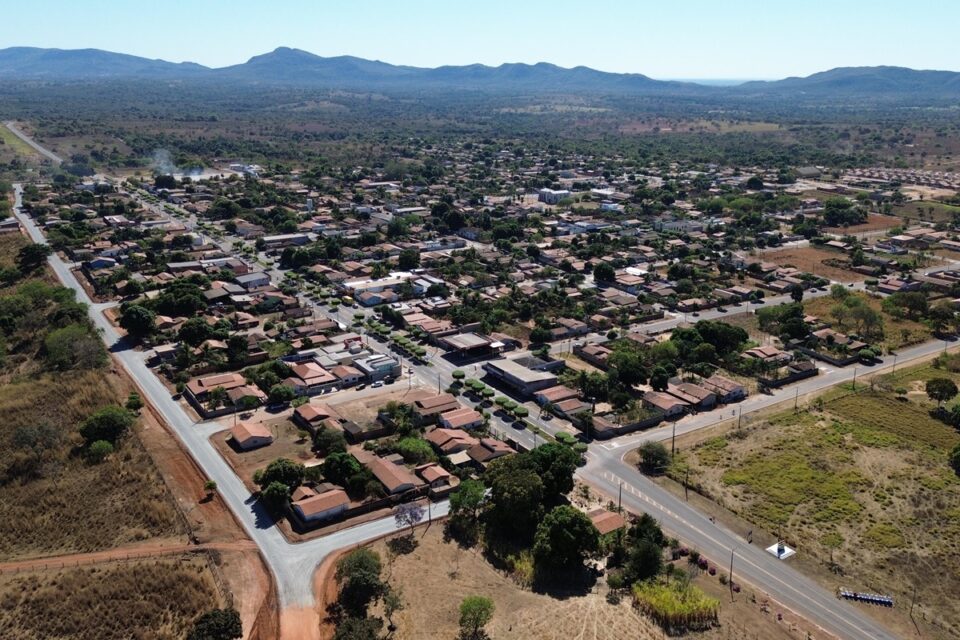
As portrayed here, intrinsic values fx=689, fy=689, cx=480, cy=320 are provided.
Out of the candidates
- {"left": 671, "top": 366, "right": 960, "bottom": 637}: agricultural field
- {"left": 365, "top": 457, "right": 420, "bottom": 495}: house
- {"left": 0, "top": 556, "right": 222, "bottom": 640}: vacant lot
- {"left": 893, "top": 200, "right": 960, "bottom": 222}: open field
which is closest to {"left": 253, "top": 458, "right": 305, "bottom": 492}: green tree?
{"left": 365, "top": 457, "right": 420, "bottom": 495}: house

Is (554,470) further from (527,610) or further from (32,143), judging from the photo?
(32,143)

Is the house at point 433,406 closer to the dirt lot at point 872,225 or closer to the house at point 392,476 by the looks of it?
the house at point 392,476

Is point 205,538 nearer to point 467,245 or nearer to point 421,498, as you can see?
point 421,498

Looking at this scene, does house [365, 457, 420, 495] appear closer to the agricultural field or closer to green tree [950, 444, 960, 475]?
the agricultural field

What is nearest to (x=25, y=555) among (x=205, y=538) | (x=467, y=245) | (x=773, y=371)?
(x=205, y=538)

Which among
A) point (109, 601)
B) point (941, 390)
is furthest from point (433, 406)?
point (941, 390)
